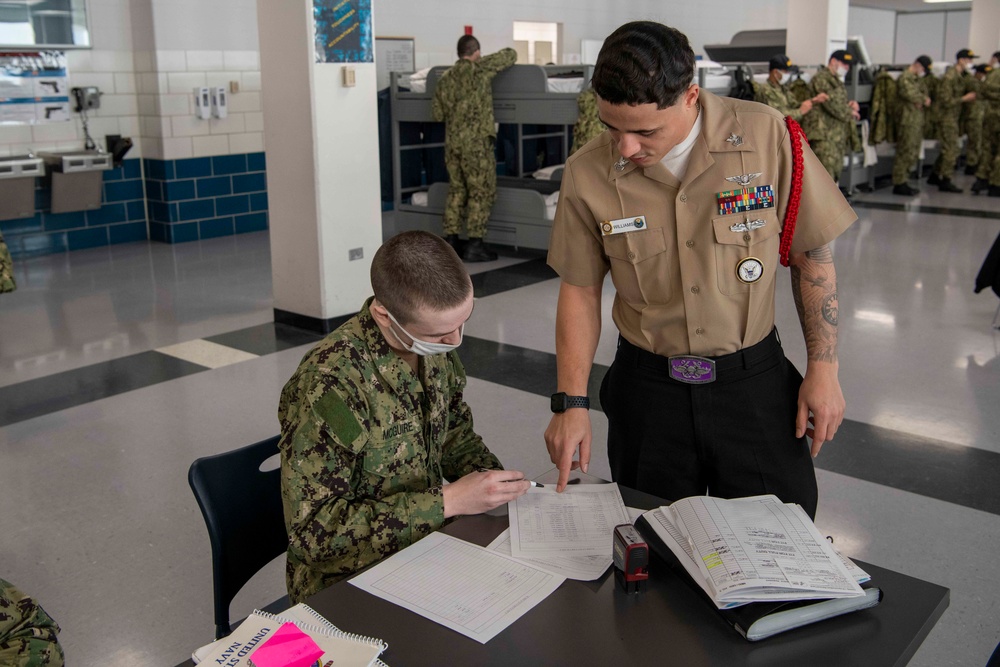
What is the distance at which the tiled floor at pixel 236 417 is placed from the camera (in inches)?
101

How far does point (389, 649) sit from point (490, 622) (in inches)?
5.8

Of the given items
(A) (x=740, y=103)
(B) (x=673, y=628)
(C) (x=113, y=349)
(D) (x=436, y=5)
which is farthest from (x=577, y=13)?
(B) (x=673, y=628)

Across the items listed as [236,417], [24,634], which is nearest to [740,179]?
[24,634]

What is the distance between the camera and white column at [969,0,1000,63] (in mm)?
13531

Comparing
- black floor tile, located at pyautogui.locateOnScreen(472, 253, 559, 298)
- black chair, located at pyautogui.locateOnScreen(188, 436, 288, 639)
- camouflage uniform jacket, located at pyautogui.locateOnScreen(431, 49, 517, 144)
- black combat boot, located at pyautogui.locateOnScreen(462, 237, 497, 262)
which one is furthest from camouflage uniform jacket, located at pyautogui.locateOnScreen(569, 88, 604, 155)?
black chair, located at pyautogui.locateOnScreen(188, 436, 288, 639)

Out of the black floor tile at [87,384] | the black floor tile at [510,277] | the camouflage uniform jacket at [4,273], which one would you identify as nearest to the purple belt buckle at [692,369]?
the black floor tile at [87,384]

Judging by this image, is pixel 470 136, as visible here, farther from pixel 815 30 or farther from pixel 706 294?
pixel 706 294

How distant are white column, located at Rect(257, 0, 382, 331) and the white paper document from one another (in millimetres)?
3719

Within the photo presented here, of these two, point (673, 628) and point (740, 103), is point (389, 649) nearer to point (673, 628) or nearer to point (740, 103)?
point (673, 628)

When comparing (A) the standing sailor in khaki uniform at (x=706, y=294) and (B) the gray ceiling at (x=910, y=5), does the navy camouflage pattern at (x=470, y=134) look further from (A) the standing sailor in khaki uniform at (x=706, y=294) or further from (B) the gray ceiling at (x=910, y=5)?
(B) the gray ceiling at (x=910, y=5)

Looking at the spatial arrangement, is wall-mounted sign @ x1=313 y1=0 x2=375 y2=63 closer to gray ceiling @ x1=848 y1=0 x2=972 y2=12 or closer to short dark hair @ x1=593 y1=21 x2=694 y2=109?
short dark hair @ x1=593 y1=21 x2=694 y2=109

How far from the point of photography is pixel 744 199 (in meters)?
1.68

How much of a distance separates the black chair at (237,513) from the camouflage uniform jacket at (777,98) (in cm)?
697

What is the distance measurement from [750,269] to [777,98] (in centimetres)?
691
